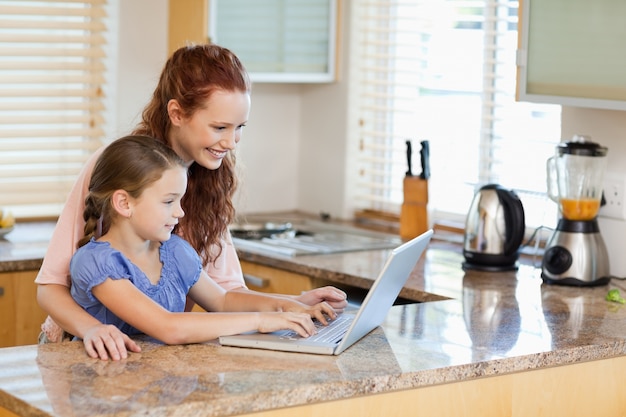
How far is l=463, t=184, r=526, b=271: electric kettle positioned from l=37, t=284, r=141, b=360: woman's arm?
1.30 metres

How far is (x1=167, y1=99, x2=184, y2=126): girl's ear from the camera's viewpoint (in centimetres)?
231

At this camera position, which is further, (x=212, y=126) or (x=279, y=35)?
(x=279, y=35)

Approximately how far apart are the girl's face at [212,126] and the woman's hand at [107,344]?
47 cm

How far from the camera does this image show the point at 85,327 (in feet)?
6.99

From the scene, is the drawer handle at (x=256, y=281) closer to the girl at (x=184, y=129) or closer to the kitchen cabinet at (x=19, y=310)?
the kitchen cabinet at (x=19, y=310)

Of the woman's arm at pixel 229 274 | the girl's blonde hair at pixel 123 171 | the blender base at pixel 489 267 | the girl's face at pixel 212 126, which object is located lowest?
the blender base at pixel 489 267

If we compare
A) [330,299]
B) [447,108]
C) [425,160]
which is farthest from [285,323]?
[447,108]

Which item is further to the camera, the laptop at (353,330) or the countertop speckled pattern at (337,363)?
the laptop at (353,330)

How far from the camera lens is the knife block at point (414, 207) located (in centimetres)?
362

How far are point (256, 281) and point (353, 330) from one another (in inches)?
50.8

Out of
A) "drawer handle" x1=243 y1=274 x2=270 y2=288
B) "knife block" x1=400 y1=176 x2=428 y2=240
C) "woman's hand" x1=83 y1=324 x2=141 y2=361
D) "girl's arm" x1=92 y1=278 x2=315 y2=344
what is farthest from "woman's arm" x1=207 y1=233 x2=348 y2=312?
"knife block" x1=400 y1=176 x2=428 y2=240

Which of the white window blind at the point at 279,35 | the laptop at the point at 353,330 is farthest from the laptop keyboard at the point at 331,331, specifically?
the white window blind at the point at 279,35

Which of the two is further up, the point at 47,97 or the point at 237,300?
the point at 47,97

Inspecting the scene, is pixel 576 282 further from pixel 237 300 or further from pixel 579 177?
pixel 237 300
